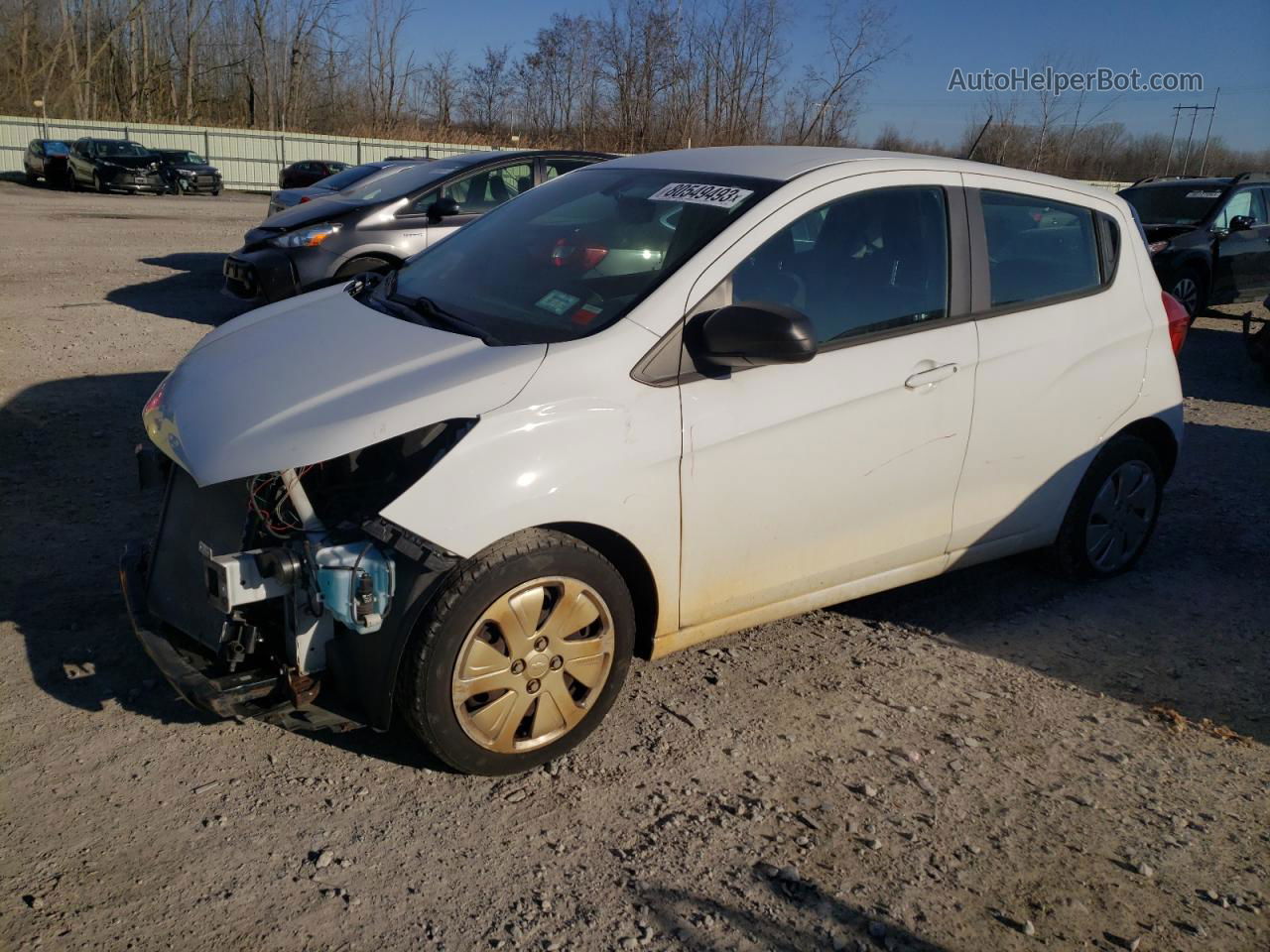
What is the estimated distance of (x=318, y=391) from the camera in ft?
10.8

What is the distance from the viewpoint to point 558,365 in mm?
3287

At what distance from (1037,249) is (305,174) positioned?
24.0m

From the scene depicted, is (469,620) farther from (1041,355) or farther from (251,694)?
(1041,355)

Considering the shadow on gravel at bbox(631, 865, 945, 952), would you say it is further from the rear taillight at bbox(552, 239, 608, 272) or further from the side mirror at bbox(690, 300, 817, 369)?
the rear taillight at bbox(552, 239, 608, 272)

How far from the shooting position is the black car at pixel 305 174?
2414 cm

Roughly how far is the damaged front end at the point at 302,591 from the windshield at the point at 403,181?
7.11 m

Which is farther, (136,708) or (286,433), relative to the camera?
(136,708)

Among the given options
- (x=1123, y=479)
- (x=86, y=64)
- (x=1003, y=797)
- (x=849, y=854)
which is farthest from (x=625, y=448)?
(x=86, y=64)

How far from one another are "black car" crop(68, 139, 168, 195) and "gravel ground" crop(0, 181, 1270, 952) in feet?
91.7

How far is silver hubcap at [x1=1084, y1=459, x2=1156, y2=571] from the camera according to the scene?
4.91 metres

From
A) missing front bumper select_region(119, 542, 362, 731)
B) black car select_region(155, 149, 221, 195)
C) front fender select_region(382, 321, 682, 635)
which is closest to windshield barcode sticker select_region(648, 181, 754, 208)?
front fender select_region(382, 321, 682, 635)

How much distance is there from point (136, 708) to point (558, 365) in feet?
6.06

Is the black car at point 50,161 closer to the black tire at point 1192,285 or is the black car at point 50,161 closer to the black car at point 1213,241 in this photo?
the black car at point 1213,241

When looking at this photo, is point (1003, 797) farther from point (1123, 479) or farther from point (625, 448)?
point (1123, 479)
